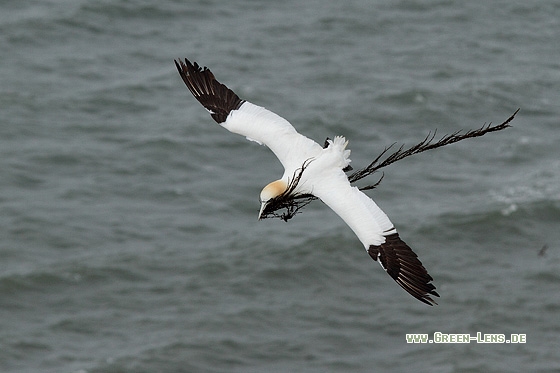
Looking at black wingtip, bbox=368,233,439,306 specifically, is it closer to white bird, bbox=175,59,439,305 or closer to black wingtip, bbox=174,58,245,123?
white bird, bbox=175,59,439,305

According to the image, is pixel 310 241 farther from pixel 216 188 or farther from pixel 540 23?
pixel 540 23

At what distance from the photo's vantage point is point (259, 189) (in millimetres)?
31766

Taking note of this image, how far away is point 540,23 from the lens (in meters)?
43.8

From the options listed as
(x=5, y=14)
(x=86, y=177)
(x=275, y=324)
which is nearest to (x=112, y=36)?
(x=5, y=14)

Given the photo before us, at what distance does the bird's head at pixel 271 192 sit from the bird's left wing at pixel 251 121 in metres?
0.56

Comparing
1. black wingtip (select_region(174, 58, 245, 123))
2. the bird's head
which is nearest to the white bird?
the bird's head

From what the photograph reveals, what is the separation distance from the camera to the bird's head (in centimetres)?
1091

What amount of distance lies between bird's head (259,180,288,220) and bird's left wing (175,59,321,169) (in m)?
0.56

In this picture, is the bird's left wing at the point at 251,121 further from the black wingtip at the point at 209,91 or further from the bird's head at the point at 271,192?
the bird's head at the point at 271,192

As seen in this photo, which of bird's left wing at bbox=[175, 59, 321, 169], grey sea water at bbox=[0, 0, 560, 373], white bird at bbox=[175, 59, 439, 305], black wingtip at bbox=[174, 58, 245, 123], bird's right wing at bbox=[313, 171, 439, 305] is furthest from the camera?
grey sea water at bbox=[0, 0, 560, 373]

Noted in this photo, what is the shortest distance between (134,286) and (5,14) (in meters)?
17.3

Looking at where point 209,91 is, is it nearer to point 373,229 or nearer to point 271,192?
point 271,192

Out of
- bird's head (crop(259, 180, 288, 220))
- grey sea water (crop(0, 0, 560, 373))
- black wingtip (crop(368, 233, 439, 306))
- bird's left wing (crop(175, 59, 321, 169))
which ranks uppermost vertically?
grey sea water (crop(0, 0, 560, 373))

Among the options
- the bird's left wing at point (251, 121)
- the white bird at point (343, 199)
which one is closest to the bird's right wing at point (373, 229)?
the white bird at point (343, 199)
